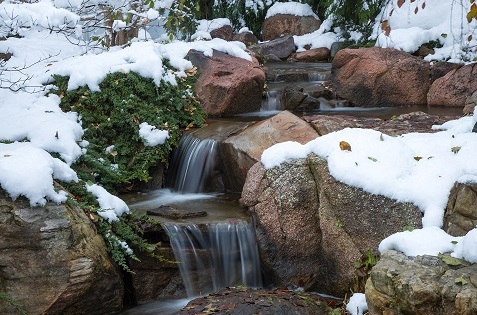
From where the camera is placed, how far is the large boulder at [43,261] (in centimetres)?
491

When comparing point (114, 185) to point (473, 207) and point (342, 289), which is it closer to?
point (342, 289)

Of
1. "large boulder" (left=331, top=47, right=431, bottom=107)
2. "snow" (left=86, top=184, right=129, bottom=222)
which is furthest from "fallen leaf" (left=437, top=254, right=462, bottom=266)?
"large boulder" (left=331, top=47, right=431, bottom=107)

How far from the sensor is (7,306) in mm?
4871

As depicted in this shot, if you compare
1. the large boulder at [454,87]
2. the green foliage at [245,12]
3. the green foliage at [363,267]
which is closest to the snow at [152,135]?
the green foliage at [363,267]

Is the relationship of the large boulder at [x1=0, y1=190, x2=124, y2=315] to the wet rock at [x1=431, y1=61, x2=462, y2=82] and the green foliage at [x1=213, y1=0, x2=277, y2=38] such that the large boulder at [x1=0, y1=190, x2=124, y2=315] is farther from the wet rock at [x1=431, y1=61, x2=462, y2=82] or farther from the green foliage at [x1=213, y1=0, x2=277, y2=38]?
the green foliage at [x1=213, y1=0, x2=277, y2=38]

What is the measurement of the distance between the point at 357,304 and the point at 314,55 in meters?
10.4

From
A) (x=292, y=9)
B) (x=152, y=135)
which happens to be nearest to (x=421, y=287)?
(x=152, y=135)

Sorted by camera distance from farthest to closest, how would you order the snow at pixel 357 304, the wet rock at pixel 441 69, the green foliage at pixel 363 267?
the wet rock at pixel 441 69
the green foliage at pixel 363 267
the snow at pixel 357 304

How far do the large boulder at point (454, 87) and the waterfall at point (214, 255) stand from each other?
542cm

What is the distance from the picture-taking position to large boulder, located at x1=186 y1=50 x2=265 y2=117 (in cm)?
912

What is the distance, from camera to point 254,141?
7.19 meters

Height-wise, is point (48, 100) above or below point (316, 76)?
above

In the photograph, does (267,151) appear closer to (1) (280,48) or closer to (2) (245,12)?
(1) (280,48)

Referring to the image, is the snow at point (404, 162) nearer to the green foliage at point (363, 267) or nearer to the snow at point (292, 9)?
the green foliage at point (363, 267)
